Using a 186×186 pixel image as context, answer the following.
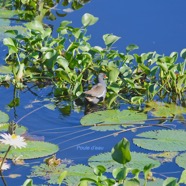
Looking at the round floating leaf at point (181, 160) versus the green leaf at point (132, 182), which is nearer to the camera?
the green leaf at point (132, 182)

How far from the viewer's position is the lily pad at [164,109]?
3270 millimetres

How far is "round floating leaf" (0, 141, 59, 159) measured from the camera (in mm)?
2766

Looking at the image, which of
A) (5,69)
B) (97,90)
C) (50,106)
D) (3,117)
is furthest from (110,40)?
(3,117)

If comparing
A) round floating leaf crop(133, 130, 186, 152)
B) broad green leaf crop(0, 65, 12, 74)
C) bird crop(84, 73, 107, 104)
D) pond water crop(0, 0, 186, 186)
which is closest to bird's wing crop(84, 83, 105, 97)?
bird crop(84, 73, 107, 104)

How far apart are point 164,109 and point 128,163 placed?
694 mm

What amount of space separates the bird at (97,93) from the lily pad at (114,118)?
0.11m

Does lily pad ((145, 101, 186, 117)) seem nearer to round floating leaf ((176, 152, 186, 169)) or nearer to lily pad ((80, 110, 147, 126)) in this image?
lily pad ((80, 110, 147, 126))

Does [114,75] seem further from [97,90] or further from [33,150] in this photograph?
[33,150]

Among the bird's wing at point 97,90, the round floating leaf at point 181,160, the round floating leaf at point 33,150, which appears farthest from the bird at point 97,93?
the round floating leaf at point 181,160

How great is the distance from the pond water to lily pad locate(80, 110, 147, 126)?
6 centimetres

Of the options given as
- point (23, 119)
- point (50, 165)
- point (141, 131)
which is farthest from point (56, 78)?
point (50, 165)

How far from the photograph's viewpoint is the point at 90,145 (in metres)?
2.94

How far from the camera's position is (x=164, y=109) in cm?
332

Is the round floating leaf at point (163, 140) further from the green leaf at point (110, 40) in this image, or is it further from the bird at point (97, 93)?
the green leaf at point (110, 40)
